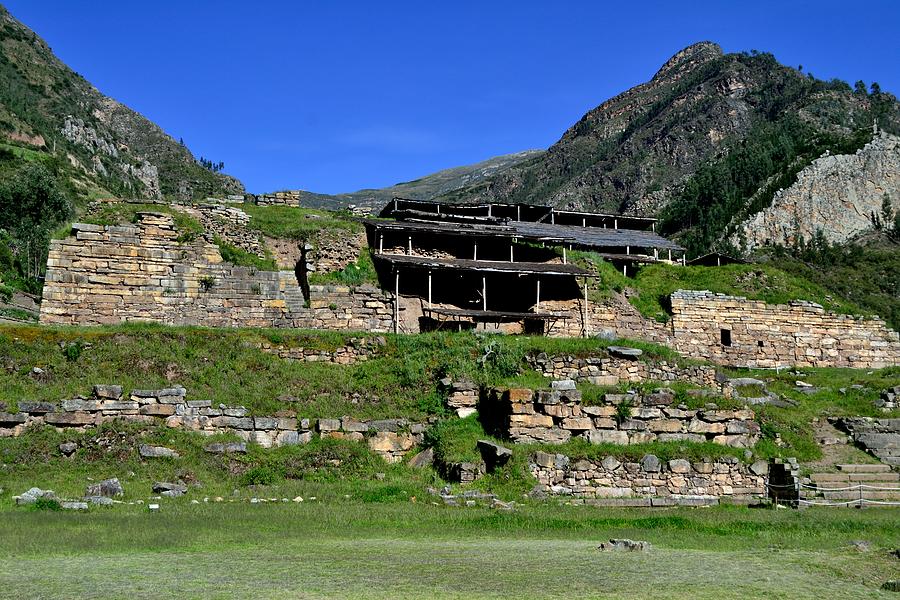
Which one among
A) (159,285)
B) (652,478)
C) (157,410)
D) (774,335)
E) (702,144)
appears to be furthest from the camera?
(702,144)

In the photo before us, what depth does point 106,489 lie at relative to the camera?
46.5 ft

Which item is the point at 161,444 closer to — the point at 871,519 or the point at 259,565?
the point at 259,565

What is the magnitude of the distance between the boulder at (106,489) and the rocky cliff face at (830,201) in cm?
7790

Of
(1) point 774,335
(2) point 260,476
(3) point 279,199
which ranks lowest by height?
(2) point 260,476

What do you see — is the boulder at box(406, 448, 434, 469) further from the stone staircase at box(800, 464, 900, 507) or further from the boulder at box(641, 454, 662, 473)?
the stone staircase at box(800, 464, 900, 507)

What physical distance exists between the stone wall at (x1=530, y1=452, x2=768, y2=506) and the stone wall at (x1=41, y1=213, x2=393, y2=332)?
13441 mm

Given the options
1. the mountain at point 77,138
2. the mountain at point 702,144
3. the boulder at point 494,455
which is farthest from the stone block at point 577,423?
the mountain at point 77,138

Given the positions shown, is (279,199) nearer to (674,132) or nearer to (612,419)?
(612,419)

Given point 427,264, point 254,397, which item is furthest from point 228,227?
point 254,397

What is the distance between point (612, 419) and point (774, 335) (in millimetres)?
21806

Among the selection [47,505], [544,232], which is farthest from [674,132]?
[47,505]

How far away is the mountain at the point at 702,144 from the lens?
94.2 metres

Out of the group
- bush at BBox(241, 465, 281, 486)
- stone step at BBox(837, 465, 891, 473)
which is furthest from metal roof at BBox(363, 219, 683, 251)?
stone step at BBox(837, 465, 891, 473)

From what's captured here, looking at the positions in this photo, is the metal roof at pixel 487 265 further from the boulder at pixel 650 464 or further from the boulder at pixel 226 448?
the boulder at pixel 650 464
